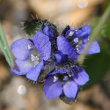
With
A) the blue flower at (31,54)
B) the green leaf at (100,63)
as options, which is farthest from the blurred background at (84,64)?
the blue flower at (31,54)

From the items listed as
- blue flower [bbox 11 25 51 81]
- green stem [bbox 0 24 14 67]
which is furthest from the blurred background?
green stem [bbox 0 24 14 67]

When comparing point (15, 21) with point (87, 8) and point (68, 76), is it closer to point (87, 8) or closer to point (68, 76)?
point (87, 8)

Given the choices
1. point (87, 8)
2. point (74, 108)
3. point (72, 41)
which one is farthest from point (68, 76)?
point (87, 8)

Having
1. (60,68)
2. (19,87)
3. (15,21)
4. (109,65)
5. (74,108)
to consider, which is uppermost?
(60,68)

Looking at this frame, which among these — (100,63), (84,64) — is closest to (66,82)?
(84,64)

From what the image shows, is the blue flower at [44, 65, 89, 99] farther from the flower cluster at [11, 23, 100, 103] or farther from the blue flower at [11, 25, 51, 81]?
the blue flower at [11, 25, 51, 81]

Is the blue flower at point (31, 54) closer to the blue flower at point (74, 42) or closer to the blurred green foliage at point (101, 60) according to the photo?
the blue flower at point (74, 42)

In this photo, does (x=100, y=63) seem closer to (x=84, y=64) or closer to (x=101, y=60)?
(x=101, y=60)
